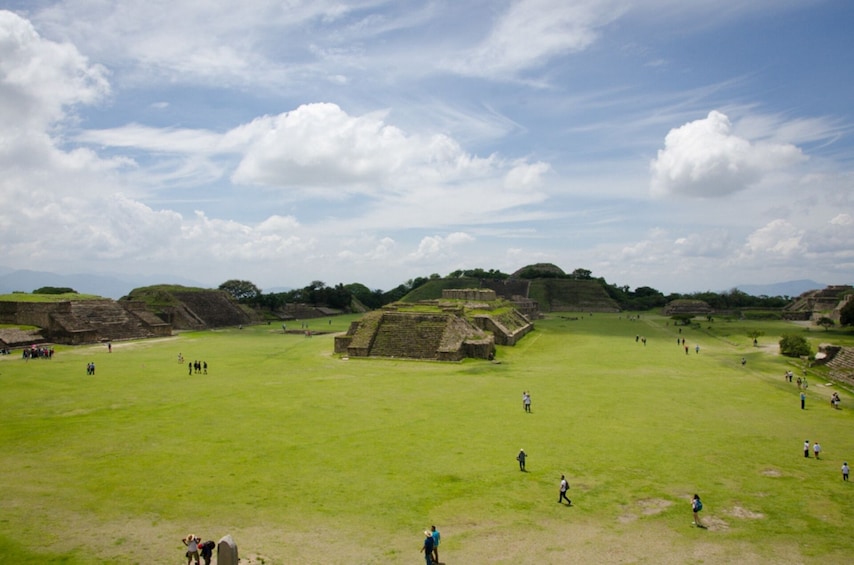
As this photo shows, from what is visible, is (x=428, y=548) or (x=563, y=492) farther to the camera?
(x=563, y=492)

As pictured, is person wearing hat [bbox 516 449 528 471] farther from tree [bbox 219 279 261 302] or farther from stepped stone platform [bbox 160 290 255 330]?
tree [bbox 219 279 261 302]

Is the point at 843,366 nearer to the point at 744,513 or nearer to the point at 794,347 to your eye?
the point at 794,347

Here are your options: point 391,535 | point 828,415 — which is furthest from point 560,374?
point 391,535

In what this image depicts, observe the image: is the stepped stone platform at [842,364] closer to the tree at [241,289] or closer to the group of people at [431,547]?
the group of people at [431,547]

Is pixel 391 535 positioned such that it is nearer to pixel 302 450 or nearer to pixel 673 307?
pixel 302 450

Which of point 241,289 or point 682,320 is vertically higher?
point 241,289

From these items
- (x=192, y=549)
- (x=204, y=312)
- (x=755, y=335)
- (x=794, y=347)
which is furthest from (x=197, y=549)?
(x=204, y=312)

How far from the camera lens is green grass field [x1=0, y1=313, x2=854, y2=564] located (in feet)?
36.0

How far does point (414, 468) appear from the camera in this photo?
1488 cm

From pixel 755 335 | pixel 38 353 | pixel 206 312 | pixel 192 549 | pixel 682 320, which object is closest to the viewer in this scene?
pixel 192 549

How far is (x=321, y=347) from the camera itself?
42594 mm

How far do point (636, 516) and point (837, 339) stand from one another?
4666 cm

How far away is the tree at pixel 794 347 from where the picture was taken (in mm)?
37162

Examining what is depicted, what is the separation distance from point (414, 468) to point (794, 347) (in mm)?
34839
